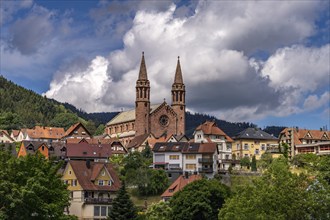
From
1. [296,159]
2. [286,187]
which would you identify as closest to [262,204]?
[286,187]

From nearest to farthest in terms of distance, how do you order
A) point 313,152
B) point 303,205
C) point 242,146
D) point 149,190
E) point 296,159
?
point 303,205
point 149,190
point 296,159
point 313,152
point 242,146

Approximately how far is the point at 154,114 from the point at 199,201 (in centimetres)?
7558

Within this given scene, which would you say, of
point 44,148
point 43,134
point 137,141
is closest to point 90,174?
point 44,148

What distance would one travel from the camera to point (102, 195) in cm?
8481

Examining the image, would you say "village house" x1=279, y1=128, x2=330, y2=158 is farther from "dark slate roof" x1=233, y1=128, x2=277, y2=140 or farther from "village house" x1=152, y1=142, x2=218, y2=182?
"village house" x1=152, y1=142, x2=218, y2=182

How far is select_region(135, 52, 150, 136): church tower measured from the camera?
478 ft

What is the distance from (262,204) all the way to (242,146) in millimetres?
73196

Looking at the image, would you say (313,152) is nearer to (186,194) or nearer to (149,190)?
(149,190)

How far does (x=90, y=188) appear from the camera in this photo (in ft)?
276

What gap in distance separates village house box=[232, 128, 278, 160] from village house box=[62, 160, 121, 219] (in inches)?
1604

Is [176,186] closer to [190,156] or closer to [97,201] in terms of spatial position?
[97,201]

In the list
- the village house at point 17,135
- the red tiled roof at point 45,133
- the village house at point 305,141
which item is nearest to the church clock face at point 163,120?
the red tiled roof at point 45,133

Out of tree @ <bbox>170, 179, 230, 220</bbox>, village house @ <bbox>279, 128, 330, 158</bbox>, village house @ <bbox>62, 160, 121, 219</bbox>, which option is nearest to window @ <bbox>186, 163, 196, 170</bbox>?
village house @ <bbox>62, 160, 121, 219</bbox>

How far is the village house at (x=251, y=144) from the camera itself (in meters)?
123
